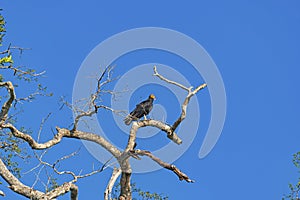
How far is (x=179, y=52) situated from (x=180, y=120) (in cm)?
215

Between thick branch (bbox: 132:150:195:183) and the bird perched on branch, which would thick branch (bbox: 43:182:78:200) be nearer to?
thick branch (bbox: 132:150:195:183)

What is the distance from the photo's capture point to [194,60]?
419 inches

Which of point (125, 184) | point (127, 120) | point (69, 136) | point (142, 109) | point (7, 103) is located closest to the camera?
point (7, 103)

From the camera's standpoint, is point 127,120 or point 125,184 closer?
point 125,184

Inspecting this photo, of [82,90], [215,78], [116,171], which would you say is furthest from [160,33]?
[116,171]

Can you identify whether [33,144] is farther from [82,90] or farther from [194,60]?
[194,60]

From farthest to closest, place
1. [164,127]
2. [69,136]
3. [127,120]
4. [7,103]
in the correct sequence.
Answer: [127,120] < [164,127] < [69,136] < [7,103]

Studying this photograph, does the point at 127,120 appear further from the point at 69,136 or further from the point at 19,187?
the point at 19,187

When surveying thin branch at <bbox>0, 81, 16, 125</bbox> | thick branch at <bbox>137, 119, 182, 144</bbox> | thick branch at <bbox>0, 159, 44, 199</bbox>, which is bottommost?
thick branch at <bbox>0, 159, 44, 199</bbox>

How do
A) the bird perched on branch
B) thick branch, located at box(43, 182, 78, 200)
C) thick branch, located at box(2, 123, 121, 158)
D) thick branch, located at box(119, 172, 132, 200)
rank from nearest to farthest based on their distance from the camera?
thick branch, located at box(43, 182, 78, 200)
thick branch, located at box(2, 123, 121, 158)
thick branch, located at box(119, 172, 132, 200)
the bird perched on branch

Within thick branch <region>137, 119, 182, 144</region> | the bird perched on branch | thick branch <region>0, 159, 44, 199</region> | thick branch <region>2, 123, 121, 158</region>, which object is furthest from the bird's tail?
thick branch <region>0, 159, 44, 199</region>

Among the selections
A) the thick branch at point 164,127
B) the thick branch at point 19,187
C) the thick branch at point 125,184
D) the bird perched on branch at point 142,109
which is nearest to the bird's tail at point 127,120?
the bird perched on branch at point 142,109

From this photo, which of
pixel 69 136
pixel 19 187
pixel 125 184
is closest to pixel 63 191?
pixel 19 187

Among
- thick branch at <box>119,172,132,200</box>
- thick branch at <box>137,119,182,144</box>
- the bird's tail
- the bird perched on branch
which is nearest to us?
thick branch at <box>119,172,132,200</box>
